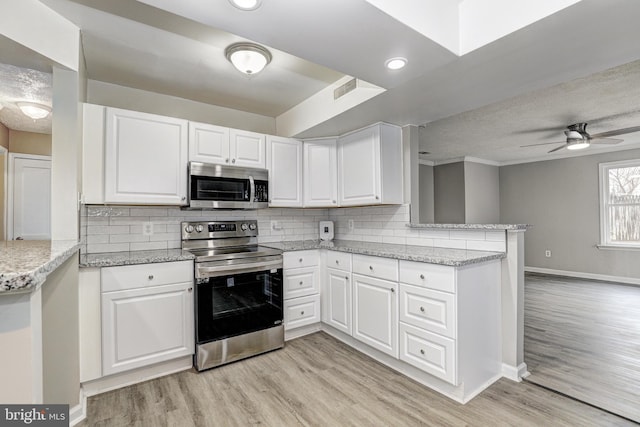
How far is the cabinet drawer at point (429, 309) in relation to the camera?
200cm

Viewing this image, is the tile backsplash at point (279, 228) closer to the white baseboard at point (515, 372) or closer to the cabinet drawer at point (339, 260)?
the cabinet drawer at point (339, 260)

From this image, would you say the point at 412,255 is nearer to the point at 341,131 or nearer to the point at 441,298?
the point at 441,298

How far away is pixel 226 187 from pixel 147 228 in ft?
2.59

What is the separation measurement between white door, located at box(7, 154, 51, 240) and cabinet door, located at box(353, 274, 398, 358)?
3.56 meters

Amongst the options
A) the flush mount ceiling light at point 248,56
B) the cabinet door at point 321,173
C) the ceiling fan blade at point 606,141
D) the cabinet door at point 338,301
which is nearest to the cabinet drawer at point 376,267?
the cabinet door at point 338,301

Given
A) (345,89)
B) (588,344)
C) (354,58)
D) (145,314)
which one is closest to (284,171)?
(345,89)

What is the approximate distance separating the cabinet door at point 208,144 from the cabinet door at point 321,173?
90 centimetres

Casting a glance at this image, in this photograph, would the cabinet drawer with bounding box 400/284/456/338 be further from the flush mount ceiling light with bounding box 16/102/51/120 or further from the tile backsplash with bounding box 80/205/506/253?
the flush mount ceiling light with bounding box 16/102/51/120

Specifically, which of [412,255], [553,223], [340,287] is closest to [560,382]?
[412,255]

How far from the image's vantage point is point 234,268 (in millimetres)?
2502

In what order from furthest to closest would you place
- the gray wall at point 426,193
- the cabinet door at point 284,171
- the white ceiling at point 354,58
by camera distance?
1. the gray wall at point 426,193
2. the cabinet door at point 284,171
3. the white ceiling at point 354,58

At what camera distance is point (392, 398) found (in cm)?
205

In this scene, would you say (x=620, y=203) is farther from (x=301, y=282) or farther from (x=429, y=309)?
(x=301, y=282)

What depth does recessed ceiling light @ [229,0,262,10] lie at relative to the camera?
1349 mm
